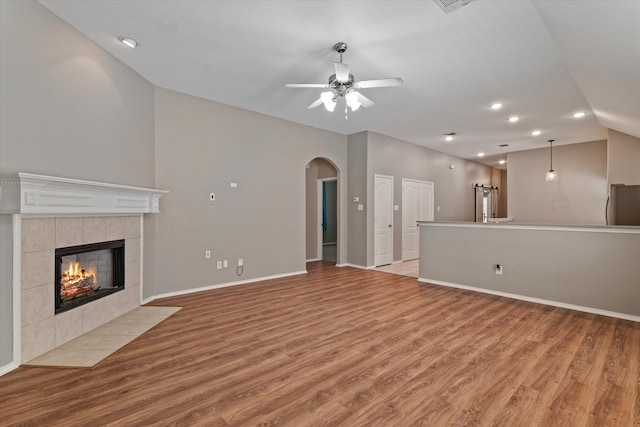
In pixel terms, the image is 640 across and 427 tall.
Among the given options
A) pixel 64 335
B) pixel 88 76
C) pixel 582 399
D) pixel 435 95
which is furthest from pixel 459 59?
pixel 64 335

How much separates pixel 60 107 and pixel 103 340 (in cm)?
231

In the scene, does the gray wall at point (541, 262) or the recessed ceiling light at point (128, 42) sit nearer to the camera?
the recessed ceiling light at point (128, 42)

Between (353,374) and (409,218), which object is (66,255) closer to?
(353,374)

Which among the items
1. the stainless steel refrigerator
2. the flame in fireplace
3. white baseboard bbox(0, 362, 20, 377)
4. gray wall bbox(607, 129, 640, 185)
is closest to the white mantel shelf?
the flame in fireplace

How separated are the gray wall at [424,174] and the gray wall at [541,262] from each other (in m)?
1.83

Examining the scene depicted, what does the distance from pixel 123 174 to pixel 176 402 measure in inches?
112

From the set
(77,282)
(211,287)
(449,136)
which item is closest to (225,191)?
(211,287)

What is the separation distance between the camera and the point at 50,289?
2713 mm

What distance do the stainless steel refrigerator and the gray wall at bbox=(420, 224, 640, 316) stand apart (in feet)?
8.20

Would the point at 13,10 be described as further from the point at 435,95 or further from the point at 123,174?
the point at 435,95

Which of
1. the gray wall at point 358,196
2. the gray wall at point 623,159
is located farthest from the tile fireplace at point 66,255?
the gray wall at point 623,159

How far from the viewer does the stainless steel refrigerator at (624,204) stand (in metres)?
5.35

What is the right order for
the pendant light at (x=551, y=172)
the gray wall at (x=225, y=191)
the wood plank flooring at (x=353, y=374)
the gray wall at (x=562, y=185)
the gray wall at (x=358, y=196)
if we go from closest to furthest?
1. the wood plank flooring at (x=353, y=374)
2. the gray wall at (x=225, y=191)
3. the gray wall at (x=358, y=196)
4. the gray wall at (x=562, y=185)
5. the pendant light at (x=551, y=172)

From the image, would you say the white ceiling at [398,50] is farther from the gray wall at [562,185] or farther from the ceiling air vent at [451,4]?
the gray wall at [562,185]
